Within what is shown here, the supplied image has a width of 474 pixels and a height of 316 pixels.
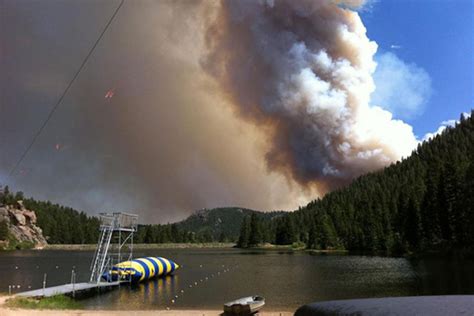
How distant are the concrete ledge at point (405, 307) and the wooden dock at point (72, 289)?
36.9 metres

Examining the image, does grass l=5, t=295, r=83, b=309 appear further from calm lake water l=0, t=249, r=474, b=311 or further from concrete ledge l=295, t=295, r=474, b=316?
concrete ledge l=295, t=295, r=474, b=316

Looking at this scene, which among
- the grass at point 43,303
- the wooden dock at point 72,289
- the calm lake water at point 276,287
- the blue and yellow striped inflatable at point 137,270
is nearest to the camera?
the grass at point 43,303

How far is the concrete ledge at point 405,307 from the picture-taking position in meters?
4.57

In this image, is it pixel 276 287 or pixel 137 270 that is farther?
pixel 137 270

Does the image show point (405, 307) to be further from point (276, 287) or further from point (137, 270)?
point (137, 270)

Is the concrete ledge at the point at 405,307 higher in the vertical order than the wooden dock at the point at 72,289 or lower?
higher

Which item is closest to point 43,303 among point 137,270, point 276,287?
point 137,270

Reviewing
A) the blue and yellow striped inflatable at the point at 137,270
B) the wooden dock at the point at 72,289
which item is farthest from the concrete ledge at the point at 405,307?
the blue and yellow striped inflatable at the point at 137,270

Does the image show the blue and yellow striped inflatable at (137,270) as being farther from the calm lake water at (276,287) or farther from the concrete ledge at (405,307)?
the concrete ledge at (405,307)

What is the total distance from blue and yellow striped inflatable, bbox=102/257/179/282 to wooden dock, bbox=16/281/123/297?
5.76 ft

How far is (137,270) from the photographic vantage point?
54938mm

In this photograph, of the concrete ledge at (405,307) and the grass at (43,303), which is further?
the grass at (43,303)

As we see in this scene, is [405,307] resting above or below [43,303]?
above

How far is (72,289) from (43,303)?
34.0ft
